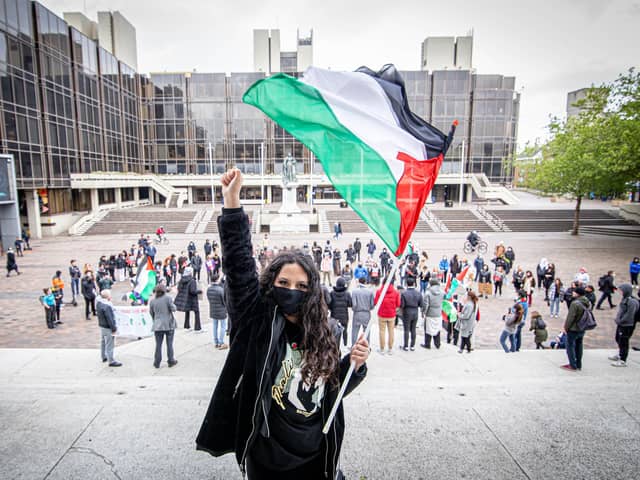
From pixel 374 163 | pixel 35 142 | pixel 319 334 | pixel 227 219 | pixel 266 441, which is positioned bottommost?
pixel 266 441

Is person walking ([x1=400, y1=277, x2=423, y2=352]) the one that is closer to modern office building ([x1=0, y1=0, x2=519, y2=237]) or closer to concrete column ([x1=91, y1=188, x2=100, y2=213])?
modern office building ([x1=0, y1=0, x2=519, y2=237])

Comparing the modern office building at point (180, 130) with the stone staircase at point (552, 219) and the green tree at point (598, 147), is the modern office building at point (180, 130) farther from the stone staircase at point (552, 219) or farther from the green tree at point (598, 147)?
the green tree at point (598, 147)

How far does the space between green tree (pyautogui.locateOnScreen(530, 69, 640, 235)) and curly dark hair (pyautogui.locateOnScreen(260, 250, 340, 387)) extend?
26.3 meters

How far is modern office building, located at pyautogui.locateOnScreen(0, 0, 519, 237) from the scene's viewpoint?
3534cm

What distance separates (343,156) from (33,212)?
3642 centimetres

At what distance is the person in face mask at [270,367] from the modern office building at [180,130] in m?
38.0

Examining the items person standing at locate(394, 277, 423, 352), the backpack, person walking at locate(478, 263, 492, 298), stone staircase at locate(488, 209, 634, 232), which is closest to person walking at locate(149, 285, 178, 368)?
person standing at locate(394, 277, 423, 352)

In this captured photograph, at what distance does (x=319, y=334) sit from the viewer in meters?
2.14

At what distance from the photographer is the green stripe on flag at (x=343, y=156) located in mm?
2947

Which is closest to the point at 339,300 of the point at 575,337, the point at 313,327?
the point at 575,337

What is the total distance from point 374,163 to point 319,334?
5.17ft

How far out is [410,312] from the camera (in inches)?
298

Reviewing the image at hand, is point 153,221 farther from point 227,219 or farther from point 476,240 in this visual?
point 227,219

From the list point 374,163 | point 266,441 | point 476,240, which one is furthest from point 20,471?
point 476,240
